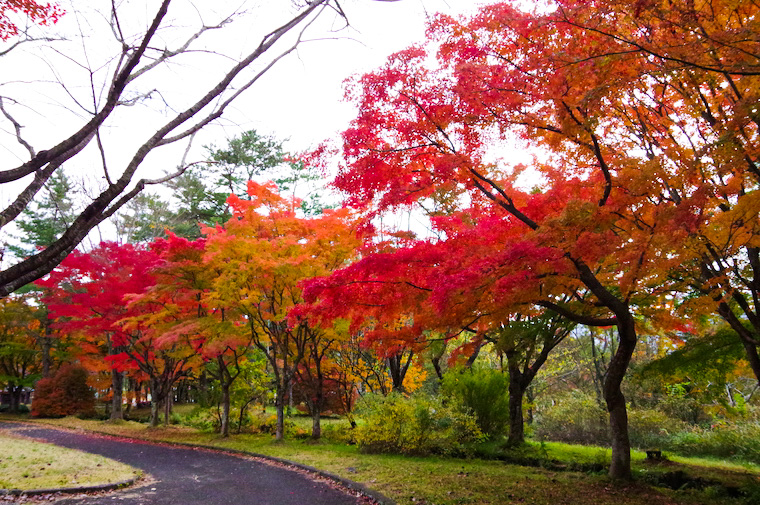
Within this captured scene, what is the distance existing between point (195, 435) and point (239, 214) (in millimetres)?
7494

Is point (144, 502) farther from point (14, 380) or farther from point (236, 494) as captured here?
point (14, 380)

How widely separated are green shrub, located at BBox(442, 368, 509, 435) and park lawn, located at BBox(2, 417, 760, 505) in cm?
145

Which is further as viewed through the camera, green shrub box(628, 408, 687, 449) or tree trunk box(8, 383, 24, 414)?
tree trunk box(8, 383, 24, 414)

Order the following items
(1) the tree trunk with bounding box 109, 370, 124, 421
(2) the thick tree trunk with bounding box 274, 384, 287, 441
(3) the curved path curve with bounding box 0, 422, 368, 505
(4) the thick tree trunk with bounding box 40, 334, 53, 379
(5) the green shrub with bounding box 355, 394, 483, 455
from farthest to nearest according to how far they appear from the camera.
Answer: (4) the thick tree trunk with bounding box 40, 334, 53, 379
(1) the tree trunk with bounding box 109, 370, 124, 421
(2) the thick tree trunk with bounding box 274, 384, 287, 441
(5) the green shrub with bounding box 355, 394, 483, 455
(3) the curved path curve with bounding box 0, 422, 368, 505

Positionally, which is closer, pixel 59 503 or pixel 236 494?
pixel 59 503

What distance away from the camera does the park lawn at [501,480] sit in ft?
19.7

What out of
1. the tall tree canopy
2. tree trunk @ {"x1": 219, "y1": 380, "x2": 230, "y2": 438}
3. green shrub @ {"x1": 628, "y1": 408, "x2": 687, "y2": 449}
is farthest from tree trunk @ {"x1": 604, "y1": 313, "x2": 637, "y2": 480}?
tree trunk @ {"x1": 219, "y1": 380, "x2": 230, "y2": 438}

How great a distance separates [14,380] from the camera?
24078 millimetres

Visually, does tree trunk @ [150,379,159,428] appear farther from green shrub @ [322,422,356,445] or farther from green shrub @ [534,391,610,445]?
green shrub @ [534,391,610,445]

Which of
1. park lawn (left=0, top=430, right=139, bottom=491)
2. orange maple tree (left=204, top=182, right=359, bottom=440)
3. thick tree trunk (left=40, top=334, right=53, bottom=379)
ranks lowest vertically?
park lawn (left=0, top=430, right=139, bottom=491)

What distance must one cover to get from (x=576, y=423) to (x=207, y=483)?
419 inches

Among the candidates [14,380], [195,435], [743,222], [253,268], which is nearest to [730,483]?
[743,222]

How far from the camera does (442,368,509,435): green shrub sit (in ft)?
37.6

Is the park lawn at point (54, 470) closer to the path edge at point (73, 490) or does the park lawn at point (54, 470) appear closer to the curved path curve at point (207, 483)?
the path edge at point (73, 490)
